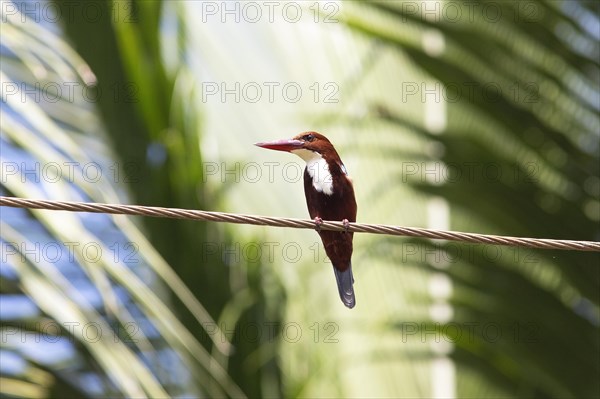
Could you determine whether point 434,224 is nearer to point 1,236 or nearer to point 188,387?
point 188,387

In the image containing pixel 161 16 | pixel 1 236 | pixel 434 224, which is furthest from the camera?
pixel 434 224

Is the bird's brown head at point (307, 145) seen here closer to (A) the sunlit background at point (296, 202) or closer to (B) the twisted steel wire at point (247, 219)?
(A) the sunlit background at point (296, 202)

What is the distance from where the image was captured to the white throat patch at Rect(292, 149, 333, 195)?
4691mm

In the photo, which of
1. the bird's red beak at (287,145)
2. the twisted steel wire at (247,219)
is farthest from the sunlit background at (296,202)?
the twisted steel wire at (247,219)

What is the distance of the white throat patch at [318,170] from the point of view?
4691 mm

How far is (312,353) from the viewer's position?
5.22 meters

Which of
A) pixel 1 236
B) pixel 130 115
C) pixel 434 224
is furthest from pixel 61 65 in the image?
pixel 434 224

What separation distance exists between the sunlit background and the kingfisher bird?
0.50 m

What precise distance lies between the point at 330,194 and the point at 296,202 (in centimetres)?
124

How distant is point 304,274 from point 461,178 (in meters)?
0.93

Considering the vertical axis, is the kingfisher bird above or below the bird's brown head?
below

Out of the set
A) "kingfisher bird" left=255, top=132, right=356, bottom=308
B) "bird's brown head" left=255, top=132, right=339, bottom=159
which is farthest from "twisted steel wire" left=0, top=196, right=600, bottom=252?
"bird's brown head" left=255, top=132, right=339, bottom=159

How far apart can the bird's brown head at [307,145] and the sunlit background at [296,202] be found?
443 mm

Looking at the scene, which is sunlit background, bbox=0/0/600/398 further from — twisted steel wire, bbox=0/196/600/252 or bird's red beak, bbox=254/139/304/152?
twisted steel wire, bbox=0/196/600/252
